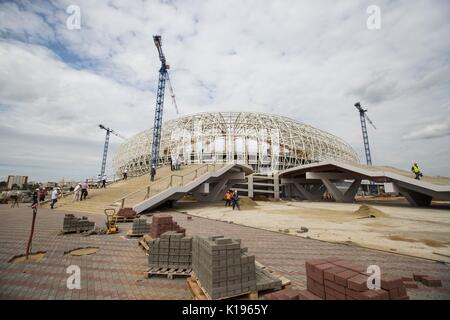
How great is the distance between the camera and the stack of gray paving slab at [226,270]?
131 inches

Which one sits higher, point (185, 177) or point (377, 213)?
point (185, 177)

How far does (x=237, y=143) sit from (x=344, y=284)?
37.8 metres

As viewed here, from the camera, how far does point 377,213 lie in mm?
14031

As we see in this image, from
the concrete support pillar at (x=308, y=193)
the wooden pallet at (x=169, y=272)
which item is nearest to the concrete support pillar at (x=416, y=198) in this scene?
the concrete support pillar at (x=308, y=193)

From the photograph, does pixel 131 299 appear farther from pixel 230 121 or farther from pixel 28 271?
pixel 230 121

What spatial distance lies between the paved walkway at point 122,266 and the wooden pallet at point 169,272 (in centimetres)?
12

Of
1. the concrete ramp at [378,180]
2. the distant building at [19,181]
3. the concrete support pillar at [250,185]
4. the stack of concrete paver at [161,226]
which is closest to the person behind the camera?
the stack of concrete paver at [161,226]

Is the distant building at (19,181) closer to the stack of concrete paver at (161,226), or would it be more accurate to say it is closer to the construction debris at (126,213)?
the construction debris at (126,213)

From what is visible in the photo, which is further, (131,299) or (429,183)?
(429,183)

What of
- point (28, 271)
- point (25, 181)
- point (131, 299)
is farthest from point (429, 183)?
point (25, 181)

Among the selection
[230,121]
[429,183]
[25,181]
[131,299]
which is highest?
[230,121]

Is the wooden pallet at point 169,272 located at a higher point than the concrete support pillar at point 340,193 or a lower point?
lower

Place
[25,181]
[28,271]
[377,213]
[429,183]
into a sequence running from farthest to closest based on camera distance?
[25,181]
[429,183]
[377,213]
[28,271]
